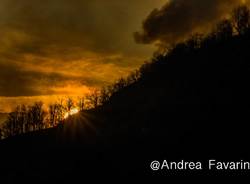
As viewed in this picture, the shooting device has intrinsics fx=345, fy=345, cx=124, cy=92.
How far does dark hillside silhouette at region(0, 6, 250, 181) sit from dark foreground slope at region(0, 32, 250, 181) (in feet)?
0.52

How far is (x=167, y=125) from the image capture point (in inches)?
3556

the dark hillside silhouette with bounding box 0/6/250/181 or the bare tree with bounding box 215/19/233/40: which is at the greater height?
the bare tree with bounding box 215/19/233/40

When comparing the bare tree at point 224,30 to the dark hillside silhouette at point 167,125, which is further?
the bare tree at point 224,30

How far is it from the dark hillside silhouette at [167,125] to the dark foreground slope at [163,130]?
0.16m

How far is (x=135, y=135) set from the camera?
286ft

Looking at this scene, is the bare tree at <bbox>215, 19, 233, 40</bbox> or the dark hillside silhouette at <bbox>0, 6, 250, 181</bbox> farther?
the bare tree at <bbox>215, 19, 233, 40</bbox>

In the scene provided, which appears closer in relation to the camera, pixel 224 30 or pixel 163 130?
pixel 163 130

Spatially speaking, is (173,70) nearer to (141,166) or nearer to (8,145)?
(8,145)

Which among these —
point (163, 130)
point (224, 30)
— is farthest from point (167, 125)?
point (224, 30)

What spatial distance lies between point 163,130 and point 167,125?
5.73m

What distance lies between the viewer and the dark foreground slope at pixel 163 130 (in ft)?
196

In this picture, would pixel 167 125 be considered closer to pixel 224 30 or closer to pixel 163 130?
pixel 163 130

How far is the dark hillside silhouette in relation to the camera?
60.9 meters

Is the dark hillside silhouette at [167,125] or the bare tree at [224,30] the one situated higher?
the bare tree at [224,30]
